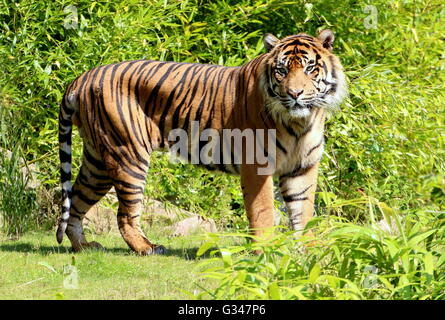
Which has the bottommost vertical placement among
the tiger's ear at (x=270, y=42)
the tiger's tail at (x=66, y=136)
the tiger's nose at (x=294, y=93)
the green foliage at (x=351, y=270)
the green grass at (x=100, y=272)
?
the green grass at (x=100, y=272)

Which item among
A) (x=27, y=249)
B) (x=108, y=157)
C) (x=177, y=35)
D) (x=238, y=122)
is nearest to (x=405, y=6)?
(x=177, y=35)

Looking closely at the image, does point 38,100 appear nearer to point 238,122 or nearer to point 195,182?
point 195,182

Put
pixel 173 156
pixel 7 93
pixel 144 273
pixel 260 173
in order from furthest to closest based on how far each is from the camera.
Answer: pixel 7 93 → pixel 173 156 → pixel 260 173 → pixel 144 273

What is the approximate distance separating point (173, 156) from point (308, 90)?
4.28ft

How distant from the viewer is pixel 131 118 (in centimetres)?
658

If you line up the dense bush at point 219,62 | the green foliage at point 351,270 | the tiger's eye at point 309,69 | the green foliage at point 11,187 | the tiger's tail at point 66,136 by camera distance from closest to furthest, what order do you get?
the green foliage at point 351,270 < the tiger's eye at point 309,69 < the tiger's tail at point 66,136 < the green foliage at point 11,187 < the dense bush at point 219,62

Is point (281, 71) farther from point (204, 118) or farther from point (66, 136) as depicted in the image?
point (66, 136)

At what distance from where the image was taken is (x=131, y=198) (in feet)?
21.5

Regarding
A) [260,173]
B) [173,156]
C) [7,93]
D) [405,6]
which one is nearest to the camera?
[260,173]

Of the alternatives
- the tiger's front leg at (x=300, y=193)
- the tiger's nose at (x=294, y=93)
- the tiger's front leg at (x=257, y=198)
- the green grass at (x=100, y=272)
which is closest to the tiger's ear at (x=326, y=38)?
the tiger's nose at (x=294, y=93)

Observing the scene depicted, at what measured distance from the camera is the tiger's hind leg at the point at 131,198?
21.4 feet

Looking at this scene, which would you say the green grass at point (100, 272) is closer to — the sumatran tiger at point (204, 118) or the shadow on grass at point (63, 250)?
the shadow on grass at point (63, 250)

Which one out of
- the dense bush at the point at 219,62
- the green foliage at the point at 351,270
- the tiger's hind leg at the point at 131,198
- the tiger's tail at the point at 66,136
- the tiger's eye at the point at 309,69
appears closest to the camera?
the green foliage at the point at 351,270

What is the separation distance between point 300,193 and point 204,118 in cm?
92
